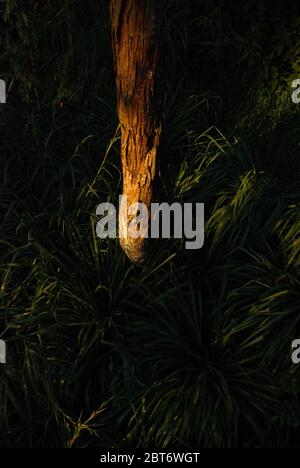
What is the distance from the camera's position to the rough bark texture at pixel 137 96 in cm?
402

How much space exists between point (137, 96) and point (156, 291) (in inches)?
38.7

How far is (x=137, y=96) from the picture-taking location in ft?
13.6

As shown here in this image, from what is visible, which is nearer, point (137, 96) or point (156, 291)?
point (137, 96)

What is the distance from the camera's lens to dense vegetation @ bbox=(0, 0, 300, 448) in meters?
4.01

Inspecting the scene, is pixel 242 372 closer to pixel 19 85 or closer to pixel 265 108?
pixel 265 108

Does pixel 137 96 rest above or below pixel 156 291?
above

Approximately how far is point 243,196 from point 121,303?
0.94m

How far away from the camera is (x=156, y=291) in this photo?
14.5ft

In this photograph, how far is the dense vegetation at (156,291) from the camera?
4012 millimetres

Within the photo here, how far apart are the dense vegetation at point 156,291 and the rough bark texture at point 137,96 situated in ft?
0.57

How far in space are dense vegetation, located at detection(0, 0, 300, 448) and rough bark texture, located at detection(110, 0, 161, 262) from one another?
17 centimetres

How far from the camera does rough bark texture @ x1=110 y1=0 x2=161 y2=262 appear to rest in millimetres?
4016

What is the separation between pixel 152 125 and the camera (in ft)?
13.8
